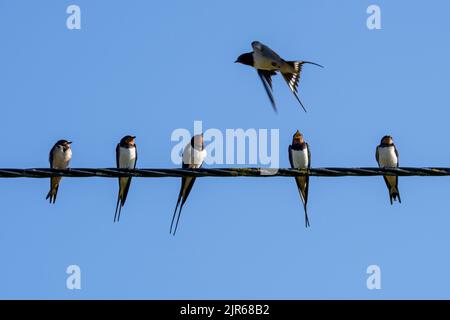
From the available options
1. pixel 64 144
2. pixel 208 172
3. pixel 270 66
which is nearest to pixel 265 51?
pixel 270 66

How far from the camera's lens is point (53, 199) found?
7.99 meters

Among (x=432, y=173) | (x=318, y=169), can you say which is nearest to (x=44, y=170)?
(x=318, y=169)

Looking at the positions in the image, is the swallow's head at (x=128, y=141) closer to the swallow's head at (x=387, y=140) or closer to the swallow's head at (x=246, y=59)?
the swallow's head at (x=246, y=59)

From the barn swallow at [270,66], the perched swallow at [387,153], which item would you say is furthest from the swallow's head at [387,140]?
the barn swallow at [270,66]

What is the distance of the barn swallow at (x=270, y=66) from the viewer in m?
7.36

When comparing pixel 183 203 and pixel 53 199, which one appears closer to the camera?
pixel 183 203

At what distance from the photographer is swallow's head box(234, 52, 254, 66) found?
Result: 779 centimetres

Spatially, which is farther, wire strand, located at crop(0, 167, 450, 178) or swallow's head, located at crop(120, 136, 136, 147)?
swallow's head, located at crop(120, 136, 136, 147)

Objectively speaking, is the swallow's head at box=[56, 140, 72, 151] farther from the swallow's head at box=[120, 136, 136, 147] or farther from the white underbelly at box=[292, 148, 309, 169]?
the white underbelly at box=[292, 148, 309, 169]

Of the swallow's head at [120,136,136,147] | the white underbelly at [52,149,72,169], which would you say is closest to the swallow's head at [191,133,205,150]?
the swallow's head at [120,136,136,147]

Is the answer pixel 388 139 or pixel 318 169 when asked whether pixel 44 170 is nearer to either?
pixel 318 169

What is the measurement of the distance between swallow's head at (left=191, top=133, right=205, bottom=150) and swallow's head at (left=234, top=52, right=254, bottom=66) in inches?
23.9

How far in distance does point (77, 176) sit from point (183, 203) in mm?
1989

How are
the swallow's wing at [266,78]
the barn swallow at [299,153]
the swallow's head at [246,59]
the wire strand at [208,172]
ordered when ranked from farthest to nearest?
the barn swallow at [299,153]
the swallow's head at [246,59]
the swallow's wing at [266,78]
the wire strand at [208,172]
